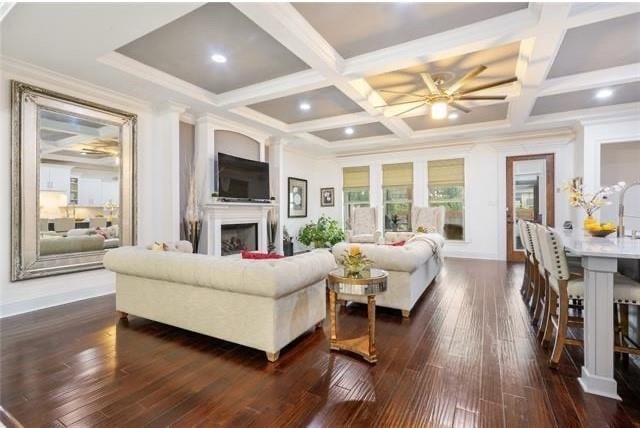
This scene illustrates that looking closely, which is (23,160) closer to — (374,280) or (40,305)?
(40,305)

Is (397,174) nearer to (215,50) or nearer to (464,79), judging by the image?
(464,79)

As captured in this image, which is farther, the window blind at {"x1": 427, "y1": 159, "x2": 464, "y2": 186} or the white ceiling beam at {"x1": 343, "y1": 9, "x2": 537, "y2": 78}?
the window blind at {"x1": 427, "y1": 159, "x2": 464, "y2": 186}

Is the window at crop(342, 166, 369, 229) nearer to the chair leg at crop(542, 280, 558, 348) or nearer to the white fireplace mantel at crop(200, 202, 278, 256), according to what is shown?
the white fireplace mantel at crop(200, 202, 278, 256)

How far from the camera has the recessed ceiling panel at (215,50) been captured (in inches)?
110

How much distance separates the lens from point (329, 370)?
7.03 feet

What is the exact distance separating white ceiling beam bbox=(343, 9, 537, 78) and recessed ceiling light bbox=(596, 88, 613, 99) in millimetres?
2569

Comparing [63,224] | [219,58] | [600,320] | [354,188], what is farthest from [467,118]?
[63,224]

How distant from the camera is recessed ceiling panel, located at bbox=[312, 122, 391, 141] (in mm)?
6185

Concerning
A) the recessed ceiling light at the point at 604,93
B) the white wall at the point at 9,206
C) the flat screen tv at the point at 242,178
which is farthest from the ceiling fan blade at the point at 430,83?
the white wall at the point at 9,206

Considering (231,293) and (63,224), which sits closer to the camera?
(231,293)

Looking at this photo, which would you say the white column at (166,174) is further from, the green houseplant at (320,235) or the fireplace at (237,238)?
the green houseplant at (320,235)

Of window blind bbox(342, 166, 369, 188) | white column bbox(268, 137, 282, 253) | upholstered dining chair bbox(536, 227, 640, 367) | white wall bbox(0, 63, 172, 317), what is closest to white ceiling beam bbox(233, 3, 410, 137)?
upholstered dining chair bbox(536, 227, 640, 367)

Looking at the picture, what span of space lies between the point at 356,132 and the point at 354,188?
202 cm

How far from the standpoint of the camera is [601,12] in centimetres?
246
